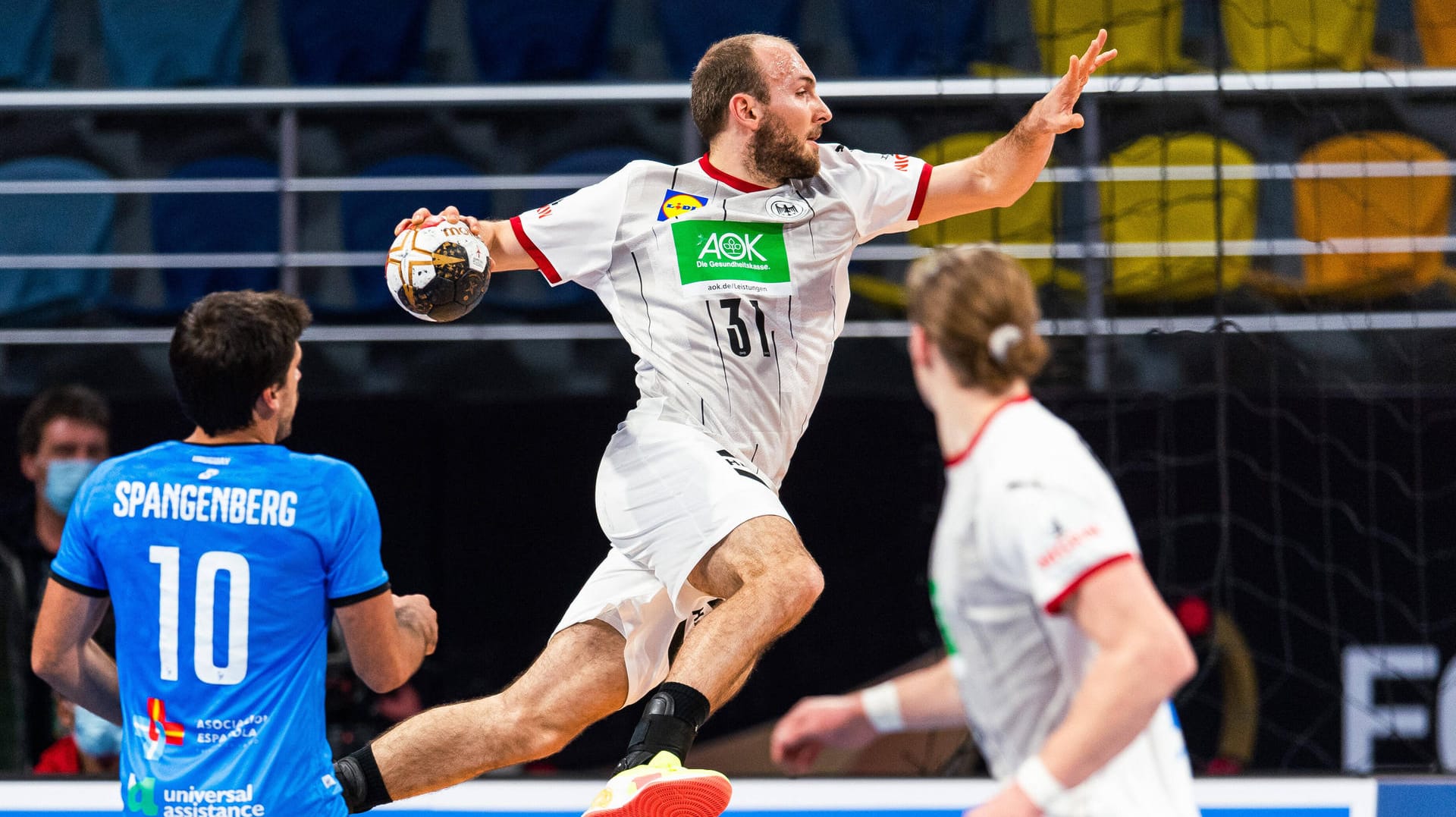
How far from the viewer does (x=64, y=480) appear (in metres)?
5.07

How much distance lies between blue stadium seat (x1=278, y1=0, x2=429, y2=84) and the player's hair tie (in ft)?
21.8

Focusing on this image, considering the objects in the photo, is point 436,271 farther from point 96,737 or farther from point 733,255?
point 96,737

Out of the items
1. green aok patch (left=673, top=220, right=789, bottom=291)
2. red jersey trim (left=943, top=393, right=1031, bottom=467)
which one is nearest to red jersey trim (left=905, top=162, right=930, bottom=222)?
green aok patch (left=673, top=220, right=789, bottom=291)

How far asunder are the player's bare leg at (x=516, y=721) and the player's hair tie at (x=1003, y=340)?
1939 mm

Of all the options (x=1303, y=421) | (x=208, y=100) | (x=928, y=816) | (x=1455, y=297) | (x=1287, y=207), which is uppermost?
(x=208, y=100)

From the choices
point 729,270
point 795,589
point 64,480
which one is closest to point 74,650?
point 795,589

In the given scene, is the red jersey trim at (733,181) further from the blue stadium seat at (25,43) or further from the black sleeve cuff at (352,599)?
the blue stadium seat at (25,43)

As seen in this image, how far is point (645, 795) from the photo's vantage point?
9.62 feet

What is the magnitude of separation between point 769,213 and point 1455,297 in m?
4.02

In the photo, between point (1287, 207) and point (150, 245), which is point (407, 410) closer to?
point (150, 245)

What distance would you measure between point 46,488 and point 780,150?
115 inches

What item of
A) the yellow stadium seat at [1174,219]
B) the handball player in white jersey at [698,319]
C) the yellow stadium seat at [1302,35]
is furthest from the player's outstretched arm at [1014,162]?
the yellow stadium seat at [1302,35]

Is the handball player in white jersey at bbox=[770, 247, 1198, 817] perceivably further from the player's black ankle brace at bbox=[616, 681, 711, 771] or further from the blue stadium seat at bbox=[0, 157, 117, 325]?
the blue stadium seat at bbox=[0, 157, 117, 325]

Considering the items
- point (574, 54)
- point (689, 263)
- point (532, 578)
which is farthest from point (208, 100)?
point (689, 263)
